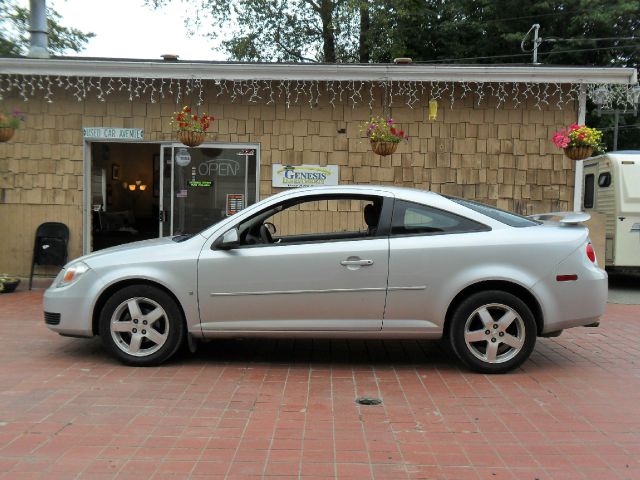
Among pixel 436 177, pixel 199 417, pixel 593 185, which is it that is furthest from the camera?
pixel 593 185

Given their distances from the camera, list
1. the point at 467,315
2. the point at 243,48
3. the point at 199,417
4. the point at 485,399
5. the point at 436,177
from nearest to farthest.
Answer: the point at 199,417 → the point at 485,399 → the point at 467,315 → the point at 436,177 → the point at 243,48

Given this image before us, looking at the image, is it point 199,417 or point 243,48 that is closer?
point 199,417

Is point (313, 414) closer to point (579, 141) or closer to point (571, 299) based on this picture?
point (571, 299)

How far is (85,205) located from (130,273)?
521 centimetres

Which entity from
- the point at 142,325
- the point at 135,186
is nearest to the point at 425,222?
the point at 142,325

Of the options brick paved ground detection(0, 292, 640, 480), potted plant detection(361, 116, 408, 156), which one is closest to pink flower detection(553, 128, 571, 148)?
potted plant detection(361, 116, 408, 156)

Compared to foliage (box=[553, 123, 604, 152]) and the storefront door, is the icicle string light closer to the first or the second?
the storefront door

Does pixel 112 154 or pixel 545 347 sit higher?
pixel 112 154

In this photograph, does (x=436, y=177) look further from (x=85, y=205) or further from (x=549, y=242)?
(x=85, y=205)

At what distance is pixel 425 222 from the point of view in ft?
16.7

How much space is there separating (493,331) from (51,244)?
7.47 m

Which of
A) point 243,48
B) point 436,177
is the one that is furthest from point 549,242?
point 243,48

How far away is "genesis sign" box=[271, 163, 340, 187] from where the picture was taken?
951 cm

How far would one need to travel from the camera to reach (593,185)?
36.4 ft
